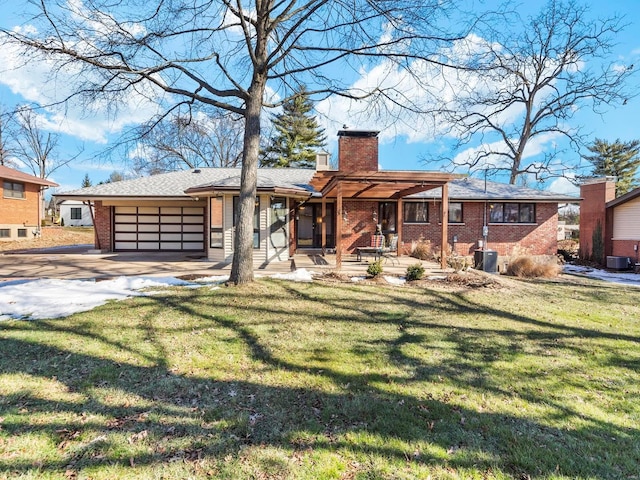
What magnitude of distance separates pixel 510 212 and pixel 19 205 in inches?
1089

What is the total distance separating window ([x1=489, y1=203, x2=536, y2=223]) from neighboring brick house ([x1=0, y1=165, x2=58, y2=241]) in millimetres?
26166

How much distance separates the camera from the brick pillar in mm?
15541

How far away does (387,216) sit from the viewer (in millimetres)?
16656

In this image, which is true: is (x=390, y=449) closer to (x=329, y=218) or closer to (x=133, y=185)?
(x=329, y=218)

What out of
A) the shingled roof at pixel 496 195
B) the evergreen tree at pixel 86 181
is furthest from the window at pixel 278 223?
the evergreen tree at pixel 86 181

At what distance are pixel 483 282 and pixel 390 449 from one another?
7165mm

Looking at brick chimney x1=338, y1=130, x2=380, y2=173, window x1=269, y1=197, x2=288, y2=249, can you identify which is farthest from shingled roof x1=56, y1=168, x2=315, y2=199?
brick chimney x1=338, y1=130, x2=380, y2=173

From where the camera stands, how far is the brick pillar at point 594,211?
1554 cm

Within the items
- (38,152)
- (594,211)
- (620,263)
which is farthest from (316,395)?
(38,152)

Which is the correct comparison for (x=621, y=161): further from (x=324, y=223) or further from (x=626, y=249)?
(x=324, y=223)

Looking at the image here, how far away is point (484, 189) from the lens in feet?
58.0

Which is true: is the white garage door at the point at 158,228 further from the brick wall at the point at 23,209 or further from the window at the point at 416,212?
the window at the point at 416,212

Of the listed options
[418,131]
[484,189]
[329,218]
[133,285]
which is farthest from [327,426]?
[484,189]

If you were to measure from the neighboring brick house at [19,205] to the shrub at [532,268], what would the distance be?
2527cm
